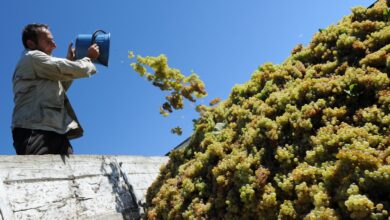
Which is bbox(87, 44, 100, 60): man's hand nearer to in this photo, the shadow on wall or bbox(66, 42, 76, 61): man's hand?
bbox(66, 42, 76, 61): man's hand

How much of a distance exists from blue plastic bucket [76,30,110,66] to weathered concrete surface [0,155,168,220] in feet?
4.25

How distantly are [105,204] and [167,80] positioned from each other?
2016 millimetres

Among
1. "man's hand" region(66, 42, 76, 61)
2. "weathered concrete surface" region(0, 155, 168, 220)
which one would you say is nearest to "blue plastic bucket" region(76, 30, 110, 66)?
"man's hand" region(66, 42, 76, 61)

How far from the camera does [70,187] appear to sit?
12.6ft

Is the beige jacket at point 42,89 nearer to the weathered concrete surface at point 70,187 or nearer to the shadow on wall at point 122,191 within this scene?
the weathered concrete surface at point 70,187

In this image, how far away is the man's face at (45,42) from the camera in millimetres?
4704

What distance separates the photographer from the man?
4.22 m

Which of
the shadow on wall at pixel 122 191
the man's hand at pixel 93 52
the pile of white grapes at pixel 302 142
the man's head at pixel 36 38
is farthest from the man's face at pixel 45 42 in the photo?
the pile of white grapes at pixel 302 142

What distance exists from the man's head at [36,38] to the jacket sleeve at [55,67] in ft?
1.02

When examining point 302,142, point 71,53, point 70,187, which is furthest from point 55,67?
point 302,142

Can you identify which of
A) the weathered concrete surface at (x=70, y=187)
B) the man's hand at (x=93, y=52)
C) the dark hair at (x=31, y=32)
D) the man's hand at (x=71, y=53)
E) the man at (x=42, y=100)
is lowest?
the weathered concrete surface at (x=70, y=187)

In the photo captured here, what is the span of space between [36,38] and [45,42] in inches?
4.1

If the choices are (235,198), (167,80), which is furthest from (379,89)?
(167,80)

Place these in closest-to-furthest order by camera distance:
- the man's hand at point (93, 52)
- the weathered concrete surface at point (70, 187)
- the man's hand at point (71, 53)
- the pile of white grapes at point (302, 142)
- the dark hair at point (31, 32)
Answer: the pile of white grapes at point (302, 142) → the weathered concrete surface at point (70, 187) → the dark hair at point (31, 32) → the man's hand at point (93, 52) → the man's hand at point (71, 53)
